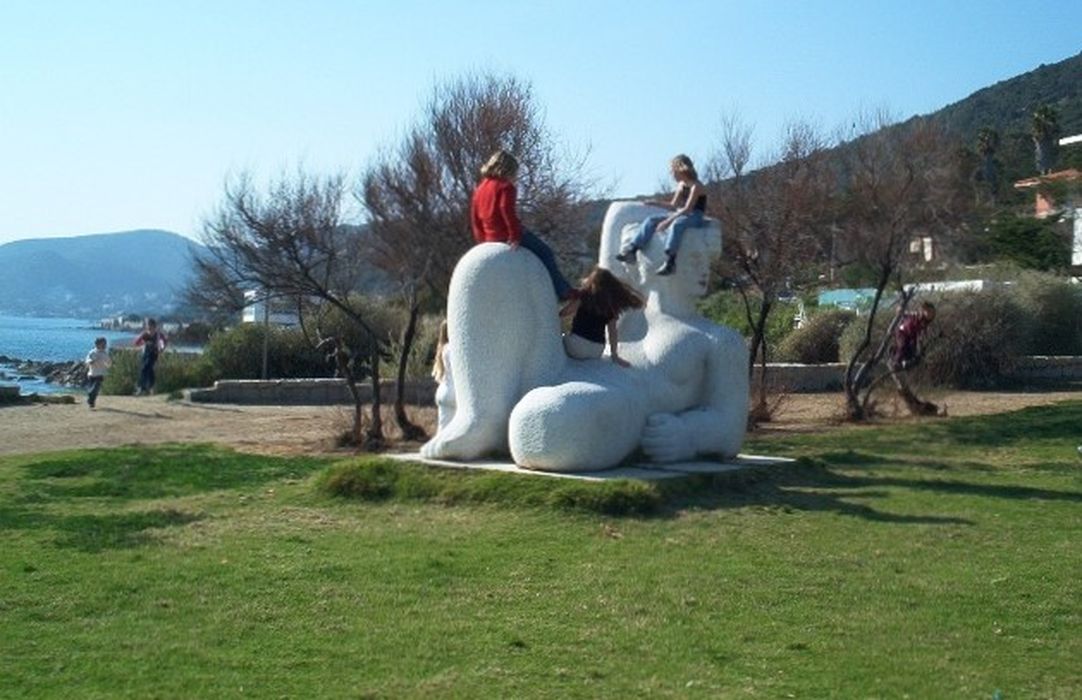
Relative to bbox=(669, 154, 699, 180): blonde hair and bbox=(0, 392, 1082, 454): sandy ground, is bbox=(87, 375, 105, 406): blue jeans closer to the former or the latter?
bbox=(0, 392, 1082, 454): sandy ground

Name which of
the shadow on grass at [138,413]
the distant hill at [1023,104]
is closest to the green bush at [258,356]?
the shadow on grass at [138,413]

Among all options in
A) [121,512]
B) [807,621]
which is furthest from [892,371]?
[807,621]

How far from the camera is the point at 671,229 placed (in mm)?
12047

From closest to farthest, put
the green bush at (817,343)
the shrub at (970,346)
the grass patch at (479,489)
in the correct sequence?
the grass patch at (479,489) < the shrub at (970,346) < the green bush at (817,343)

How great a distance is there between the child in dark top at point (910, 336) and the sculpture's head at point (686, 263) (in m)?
7.87

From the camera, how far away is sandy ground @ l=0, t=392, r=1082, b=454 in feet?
59.7

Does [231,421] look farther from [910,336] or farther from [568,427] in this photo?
[568,427]

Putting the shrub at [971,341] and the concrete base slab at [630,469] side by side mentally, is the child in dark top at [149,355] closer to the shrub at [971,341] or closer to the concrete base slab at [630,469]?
the shrub at [971,341]

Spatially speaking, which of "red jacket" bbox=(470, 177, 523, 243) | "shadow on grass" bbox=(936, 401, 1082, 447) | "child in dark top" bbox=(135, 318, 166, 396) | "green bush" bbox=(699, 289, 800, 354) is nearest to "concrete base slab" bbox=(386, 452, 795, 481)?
"red jacket" bbox=(470, 177, 523, 243)

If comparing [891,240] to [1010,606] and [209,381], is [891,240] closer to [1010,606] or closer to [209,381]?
[1010,606]

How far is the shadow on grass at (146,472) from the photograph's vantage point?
40.7 ft

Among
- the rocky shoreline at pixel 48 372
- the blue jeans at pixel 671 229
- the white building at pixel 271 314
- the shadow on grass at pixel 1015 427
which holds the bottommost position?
the rocky shoreline at pixel 48 372

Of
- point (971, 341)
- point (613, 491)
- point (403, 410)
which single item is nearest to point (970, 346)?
point (971, 341)

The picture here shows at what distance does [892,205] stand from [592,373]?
10.0m
